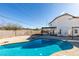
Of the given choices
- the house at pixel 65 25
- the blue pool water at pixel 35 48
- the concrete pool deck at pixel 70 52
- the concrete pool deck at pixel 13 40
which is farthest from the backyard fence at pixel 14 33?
the concrete pool deck at pixel 70 52

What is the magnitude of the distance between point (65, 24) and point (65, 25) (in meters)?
0.03

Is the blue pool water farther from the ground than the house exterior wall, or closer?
closer

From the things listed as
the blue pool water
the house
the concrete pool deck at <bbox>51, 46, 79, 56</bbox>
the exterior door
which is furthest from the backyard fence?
the exterior door

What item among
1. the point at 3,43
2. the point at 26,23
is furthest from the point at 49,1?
the point at 3,43

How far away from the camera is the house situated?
4.89 m

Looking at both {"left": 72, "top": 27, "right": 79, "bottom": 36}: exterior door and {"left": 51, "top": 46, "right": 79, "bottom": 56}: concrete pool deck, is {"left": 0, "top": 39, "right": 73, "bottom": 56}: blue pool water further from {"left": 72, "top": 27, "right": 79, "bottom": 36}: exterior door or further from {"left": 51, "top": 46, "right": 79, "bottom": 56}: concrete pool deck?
{"left": 72, "top": 27, "right": 79, "bottom": 36}: exterior door

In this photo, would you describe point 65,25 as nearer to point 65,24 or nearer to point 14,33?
point 65,24

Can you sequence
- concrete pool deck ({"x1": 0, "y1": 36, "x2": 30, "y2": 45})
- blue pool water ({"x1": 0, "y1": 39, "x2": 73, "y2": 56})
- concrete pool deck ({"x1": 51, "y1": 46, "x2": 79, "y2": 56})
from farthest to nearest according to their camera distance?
1. concrete pool deck ({"x1": 0, "y1": 36, "x2": 30, "y2": 45})
2. blue pool water ({"x1": 0, "y1": 39, "x2": 73, "y2": 56})
3. concrete pool deck ({"x1": 51, "y1": 46, "x2": 79, "y2": 56})

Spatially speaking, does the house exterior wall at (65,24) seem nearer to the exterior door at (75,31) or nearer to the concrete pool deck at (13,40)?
the exterior door at (75,31)

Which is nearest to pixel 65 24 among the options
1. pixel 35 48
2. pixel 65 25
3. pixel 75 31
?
pixel 65 25

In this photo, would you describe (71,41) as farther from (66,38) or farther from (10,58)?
(10,58)

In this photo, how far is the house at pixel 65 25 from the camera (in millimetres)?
4893

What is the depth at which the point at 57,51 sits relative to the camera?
192 inches

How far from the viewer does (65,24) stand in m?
5.02
